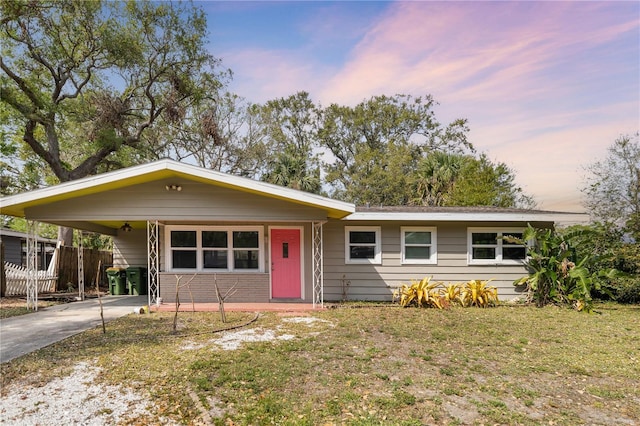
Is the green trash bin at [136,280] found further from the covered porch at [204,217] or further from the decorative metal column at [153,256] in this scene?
the covered porch at [204,217]

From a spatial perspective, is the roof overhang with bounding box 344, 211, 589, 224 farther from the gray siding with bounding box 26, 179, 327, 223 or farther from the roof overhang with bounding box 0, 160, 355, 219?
the gray siding with bounding box 26, 179, 327, 223

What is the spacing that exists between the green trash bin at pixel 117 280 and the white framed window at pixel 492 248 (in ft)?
38.2

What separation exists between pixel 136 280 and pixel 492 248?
1172cm

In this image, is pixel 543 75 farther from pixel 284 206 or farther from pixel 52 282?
pixel 52 282

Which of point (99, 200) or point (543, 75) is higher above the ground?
point (543, 75)

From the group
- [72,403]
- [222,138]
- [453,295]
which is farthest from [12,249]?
[453,295]

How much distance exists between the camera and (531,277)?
32.4ft

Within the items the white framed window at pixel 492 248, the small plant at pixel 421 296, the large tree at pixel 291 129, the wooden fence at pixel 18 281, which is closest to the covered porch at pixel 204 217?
the wooden fence at pixel 18 281

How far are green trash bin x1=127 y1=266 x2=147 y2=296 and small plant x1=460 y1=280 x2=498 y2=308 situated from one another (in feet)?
34.4

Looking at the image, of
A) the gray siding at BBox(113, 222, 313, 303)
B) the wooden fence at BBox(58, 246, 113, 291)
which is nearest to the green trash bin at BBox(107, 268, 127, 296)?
the wooden fence at BBox(58, 246, 113, 291)

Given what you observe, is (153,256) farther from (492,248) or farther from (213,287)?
(492,248)

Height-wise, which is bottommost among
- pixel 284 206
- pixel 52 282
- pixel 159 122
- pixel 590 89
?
pixel 52 282

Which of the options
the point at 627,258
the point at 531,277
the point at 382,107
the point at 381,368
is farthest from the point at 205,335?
the point at 382,107

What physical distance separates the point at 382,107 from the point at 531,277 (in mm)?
20899
